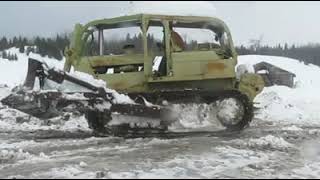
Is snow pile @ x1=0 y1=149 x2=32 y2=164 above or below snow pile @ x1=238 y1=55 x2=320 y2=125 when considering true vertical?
above

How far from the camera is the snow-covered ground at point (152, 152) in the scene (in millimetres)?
8594

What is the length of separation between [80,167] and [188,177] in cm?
163

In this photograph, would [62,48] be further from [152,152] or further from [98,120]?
[152,152]

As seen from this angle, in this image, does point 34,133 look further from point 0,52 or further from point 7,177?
point 0,52

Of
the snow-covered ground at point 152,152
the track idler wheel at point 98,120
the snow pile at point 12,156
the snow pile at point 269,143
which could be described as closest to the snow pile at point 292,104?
the snow-covered ground at point 152,152

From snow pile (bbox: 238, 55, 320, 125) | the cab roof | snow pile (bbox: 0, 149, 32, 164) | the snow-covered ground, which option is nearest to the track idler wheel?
the snow-covered ground

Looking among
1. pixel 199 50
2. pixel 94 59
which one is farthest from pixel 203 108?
pixel 94 59

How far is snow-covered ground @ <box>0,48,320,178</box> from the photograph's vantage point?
8594 millimetres

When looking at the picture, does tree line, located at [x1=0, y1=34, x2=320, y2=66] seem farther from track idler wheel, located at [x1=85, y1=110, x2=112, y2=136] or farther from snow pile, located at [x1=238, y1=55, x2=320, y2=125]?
track idler wheel, located at [x1=85, y1=110, x2=112, y2=136]

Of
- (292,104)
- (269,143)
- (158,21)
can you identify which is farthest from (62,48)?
(269,143)

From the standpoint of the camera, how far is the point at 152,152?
10438 mm

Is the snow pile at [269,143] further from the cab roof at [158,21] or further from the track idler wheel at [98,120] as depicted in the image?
the cab roof at [158,21]

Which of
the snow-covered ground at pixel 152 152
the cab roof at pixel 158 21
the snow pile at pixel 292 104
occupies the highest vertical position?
the cab roof at pixel 158 21

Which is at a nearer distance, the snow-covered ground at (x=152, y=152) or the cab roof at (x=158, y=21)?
the snow-covered ground at (x=152, y=152)
